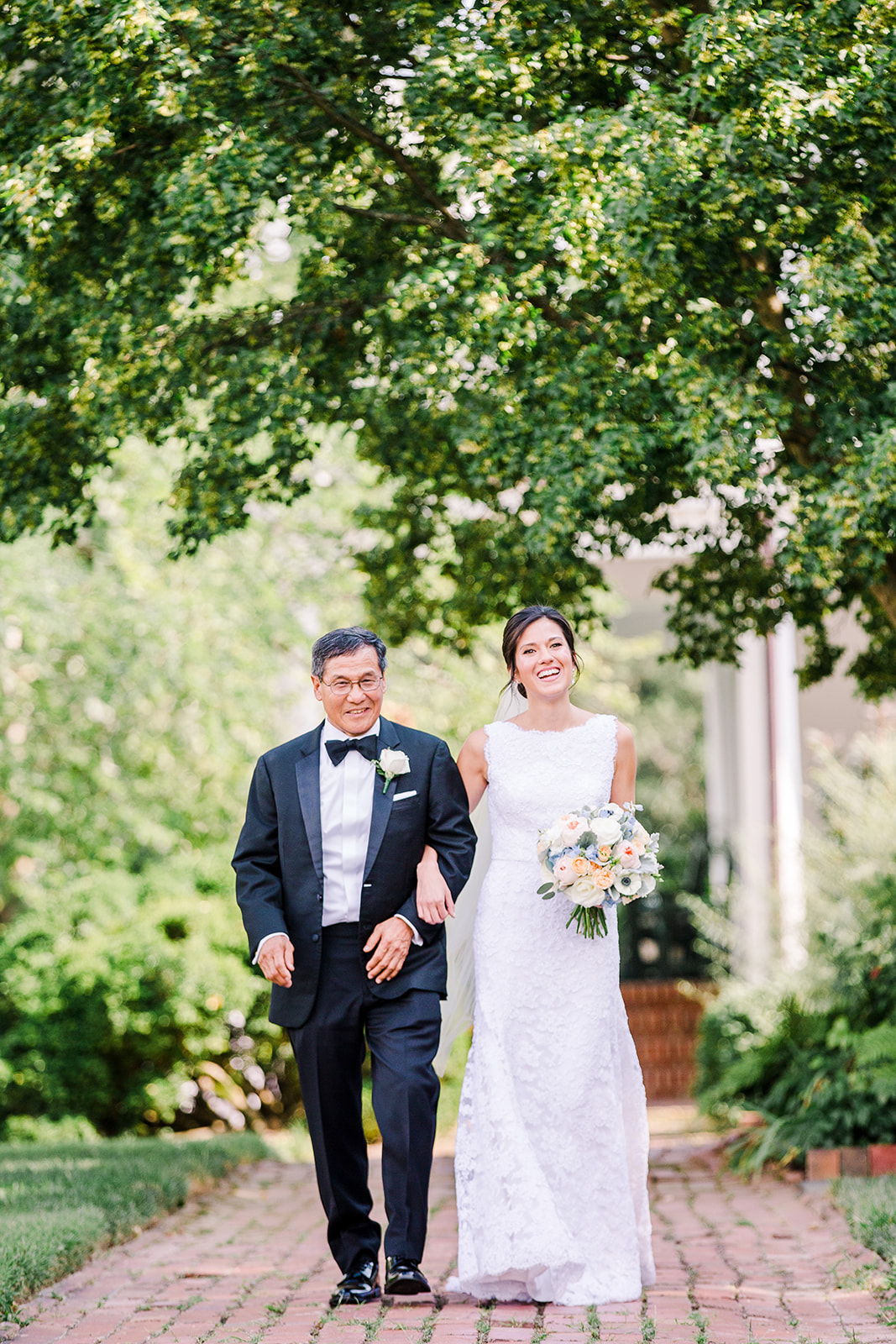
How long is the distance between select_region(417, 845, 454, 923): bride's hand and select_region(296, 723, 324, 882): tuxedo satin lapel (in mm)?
310

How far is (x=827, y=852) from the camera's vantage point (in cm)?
1135

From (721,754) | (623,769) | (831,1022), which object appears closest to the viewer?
(623,769)

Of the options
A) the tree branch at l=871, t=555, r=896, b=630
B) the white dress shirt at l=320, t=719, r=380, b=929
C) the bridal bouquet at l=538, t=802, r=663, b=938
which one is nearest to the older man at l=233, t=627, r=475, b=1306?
the white dress shirt at l=320, t=719, r=380, b=929

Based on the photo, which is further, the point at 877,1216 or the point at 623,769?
the point at 877,1216

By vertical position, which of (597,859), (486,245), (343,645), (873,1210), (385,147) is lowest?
(873,1210)

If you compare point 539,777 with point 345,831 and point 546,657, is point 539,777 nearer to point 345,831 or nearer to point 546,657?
point 546,657

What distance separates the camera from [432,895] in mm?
4715

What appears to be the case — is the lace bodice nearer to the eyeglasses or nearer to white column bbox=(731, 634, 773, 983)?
the eyeglasses

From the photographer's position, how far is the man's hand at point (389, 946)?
4660mm

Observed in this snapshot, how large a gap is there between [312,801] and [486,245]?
2.31 meters

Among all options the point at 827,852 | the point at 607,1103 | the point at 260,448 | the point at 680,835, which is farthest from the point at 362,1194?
the point at 680,835

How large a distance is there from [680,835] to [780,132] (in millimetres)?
23856

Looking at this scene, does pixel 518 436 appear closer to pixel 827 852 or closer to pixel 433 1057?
pixel 433 1057

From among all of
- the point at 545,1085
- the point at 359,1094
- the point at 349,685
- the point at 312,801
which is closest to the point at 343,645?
the point at 349,685
